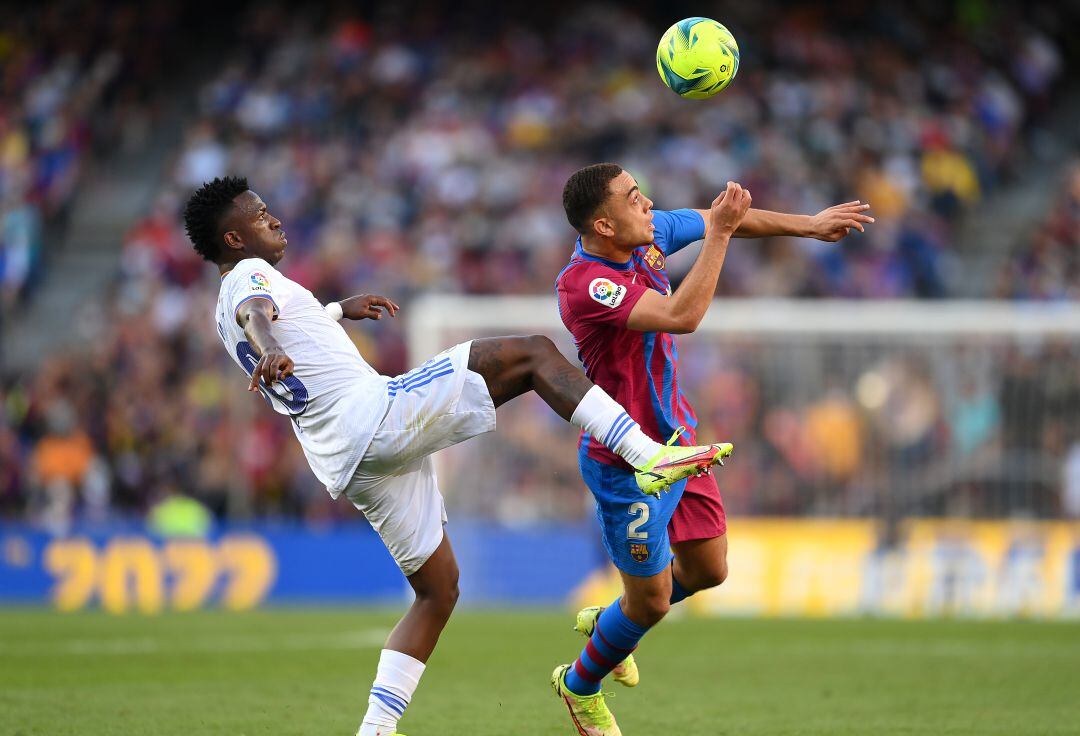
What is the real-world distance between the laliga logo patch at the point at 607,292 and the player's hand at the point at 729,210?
452 millimetres

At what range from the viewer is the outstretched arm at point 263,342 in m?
5.84

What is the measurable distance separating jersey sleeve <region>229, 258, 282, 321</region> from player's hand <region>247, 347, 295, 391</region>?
38 cm

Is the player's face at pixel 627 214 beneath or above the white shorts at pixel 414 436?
above

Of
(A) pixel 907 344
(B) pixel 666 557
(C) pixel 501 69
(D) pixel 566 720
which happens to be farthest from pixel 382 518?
(C) pixel 501 69

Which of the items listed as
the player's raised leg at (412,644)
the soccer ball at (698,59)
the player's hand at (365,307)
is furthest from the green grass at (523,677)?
the soccer ball at (698,59)

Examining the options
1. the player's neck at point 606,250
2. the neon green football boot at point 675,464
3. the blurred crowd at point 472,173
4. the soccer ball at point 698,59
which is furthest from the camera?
the blurred crowd at point 472,173

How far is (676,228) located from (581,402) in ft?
4.47

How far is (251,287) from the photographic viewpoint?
20.5ft

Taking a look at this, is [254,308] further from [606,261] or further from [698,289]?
[698,289]

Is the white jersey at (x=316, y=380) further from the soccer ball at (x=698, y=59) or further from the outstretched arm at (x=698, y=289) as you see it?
the soccer ball at (x=698, y=59)

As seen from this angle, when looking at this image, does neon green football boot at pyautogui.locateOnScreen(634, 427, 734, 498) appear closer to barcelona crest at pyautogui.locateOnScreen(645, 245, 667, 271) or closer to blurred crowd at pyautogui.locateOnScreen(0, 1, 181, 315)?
barcelona crest at pyautogui.locateOnScreen(645, 245, 667, 271)

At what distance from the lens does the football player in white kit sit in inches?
240

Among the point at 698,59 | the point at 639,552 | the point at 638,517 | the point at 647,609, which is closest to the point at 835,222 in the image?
the point at 698,59

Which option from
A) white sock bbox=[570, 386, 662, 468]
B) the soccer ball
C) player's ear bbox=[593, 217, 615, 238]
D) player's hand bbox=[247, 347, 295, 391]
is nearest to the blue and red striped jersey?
player's ear bbox=[593, 217, 615, 238]
